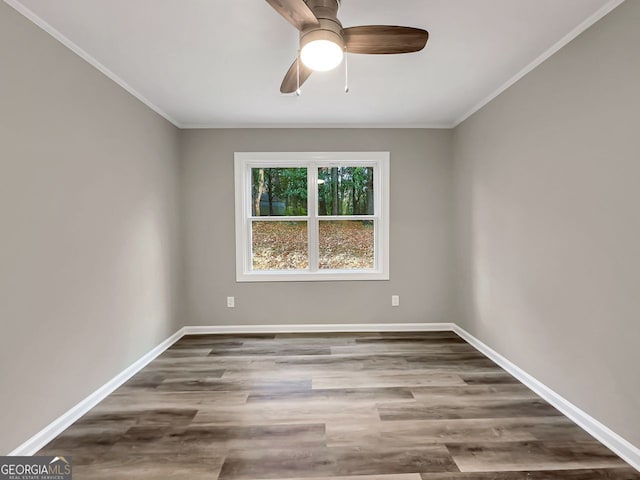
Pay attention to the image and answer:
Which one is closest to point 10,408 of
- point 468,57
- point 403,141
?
point 468,57

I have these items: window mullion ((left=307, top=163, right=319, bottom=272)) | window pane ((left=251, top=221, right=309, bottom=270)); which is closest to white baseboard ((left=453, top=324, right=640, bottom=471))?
window mullion ((left=307, top=163, right=319, bottom=272))

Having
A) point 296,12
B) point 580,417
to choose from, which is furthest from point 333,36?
point 580,417

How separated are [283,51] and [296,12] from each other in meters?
0.88

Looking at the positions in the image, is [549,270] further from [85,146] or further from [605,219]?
[85,146]

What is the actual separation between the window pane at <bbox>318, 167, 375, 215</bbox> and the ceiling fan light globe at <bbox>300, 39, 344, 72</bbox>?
2398 mm

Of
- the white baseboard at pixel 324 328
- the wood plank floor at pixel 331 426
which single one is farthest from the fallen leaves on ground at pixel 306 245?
the wood plank floor at pixel 331 426

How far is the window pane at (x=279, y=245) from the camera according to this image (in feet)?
13.4

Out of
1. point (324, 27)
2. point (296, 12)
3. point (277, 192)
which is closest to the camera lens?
point (296, 12)

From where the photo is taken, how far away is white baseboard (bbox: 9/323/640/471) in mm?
1846

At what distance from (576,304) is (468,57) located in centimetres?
188

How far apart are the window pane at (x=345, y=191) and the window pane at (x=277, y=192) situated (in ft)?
0.79

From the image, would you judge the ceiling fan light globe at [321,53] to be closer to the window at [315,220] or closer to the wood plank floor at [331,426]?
the wood plank floor at [331,426]

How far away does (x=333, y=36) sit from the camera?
1.59 m

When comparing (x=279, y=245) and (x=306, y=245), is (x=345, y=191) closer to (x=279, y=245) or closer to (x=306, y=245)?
(x=306, y=245)
